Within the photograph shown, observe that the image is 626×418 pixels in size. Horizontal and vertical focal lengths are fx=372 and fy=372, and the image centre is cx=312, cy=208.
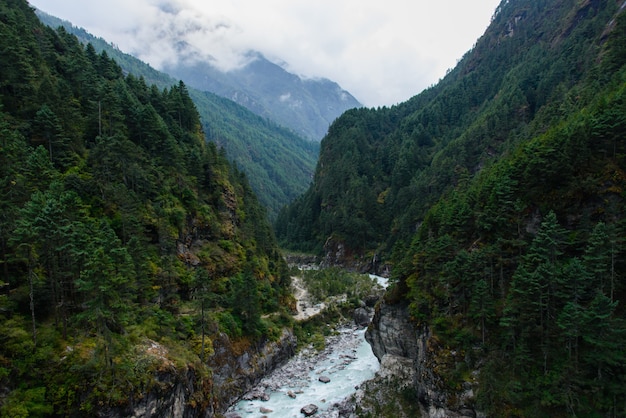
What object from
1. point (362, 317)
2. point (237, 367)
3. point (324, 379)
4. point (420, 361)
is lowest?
point (324, 379)

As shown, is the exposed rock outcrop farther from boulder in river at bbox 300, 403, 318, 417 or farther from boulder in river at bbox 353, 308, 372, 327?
boulder in river at bbox 353, 308, 372, 327

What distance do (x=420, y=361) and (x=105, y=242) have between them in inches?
1351

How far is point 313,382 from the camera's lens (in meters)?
50.7

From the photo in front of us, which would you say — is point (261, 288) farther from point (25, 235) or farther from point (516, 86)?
point (516, 86)

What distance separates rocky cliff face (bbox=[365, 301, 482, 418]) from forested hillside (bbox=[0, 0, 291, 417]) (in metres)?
17.5

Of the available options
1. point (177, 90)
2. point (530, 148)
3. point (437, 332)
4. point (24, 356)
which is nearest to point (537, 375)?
point (437, 332)

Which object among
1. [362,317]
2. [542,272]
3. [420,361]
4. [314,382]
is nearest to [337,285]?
[362,317]

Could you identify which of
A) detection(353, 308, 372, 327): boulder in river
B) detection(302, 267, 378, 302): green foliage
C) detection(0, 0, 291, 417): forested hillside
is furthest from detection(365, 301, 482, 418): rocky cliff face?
detection(302, 267, 378, 302): green foliage

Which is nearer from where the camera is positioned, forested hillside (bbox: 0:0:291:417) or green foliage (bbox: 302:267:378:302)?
forested hillside (bbox: 0:0:291:417)

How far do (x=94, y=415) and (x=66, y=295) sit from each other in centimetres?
1142

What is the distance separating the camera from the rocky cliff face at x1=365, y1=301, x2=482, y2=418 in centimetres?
3384

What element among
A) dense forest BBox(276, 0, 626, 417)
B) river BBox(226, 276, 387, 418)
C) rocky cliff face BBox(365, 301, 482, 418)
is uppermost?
dense forest BBox(276, 0, 626, 417)

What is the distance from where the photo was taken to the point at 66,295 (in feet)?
108

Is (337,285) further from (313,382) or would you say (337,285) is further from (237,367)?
(237,367)
